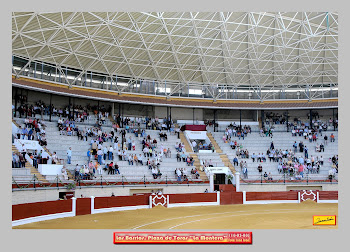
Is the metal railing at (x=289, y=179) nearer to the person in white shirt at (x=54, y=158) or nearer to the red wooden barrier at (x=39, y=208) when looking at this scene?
the person in white shirt at (x=54, y=158)

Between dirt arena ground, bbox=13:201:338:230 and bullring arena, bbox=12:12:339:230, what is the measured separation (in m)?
0.14

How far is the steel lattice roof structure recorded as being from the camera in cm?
3719

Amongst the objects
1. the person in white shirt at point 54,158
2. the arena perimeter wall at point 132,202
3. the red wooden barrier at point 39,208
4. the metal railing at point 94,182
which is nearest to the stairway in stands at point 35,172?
the metal railing at point 94,182

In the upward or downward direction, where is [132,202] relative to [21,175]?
downward

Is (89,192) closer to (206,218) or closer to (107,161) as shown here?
(107,161)

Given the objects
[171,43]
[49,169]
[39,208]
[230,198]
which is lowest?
[230,198]

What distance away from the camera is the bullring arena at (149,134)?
3234 centimetres

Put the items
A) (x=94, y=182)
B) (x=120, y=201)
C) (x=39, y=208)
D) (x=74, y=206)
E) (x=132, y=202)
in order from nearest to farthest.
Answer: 1. (x=39, y=208)
2. (x=74, y=206)
3. (x=120, y=201)
4. (x=132, y=202)
5. (x=94, y=182)

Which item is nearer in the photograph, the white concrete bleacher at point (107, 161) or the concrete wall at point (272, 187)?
the white concrete bleacher at point (107, 161)

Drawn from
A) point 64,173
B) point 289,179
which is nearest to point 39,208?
point 64,173

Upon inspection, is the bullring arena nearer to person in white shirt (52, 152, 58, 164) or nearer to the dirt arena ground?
the dirt arena ground

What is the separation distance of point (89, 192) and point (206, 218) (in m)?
10.8

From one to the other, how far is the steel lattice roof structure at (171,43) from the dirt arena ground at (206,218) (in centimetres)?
1506

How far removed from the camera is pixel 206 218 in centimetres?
2853
